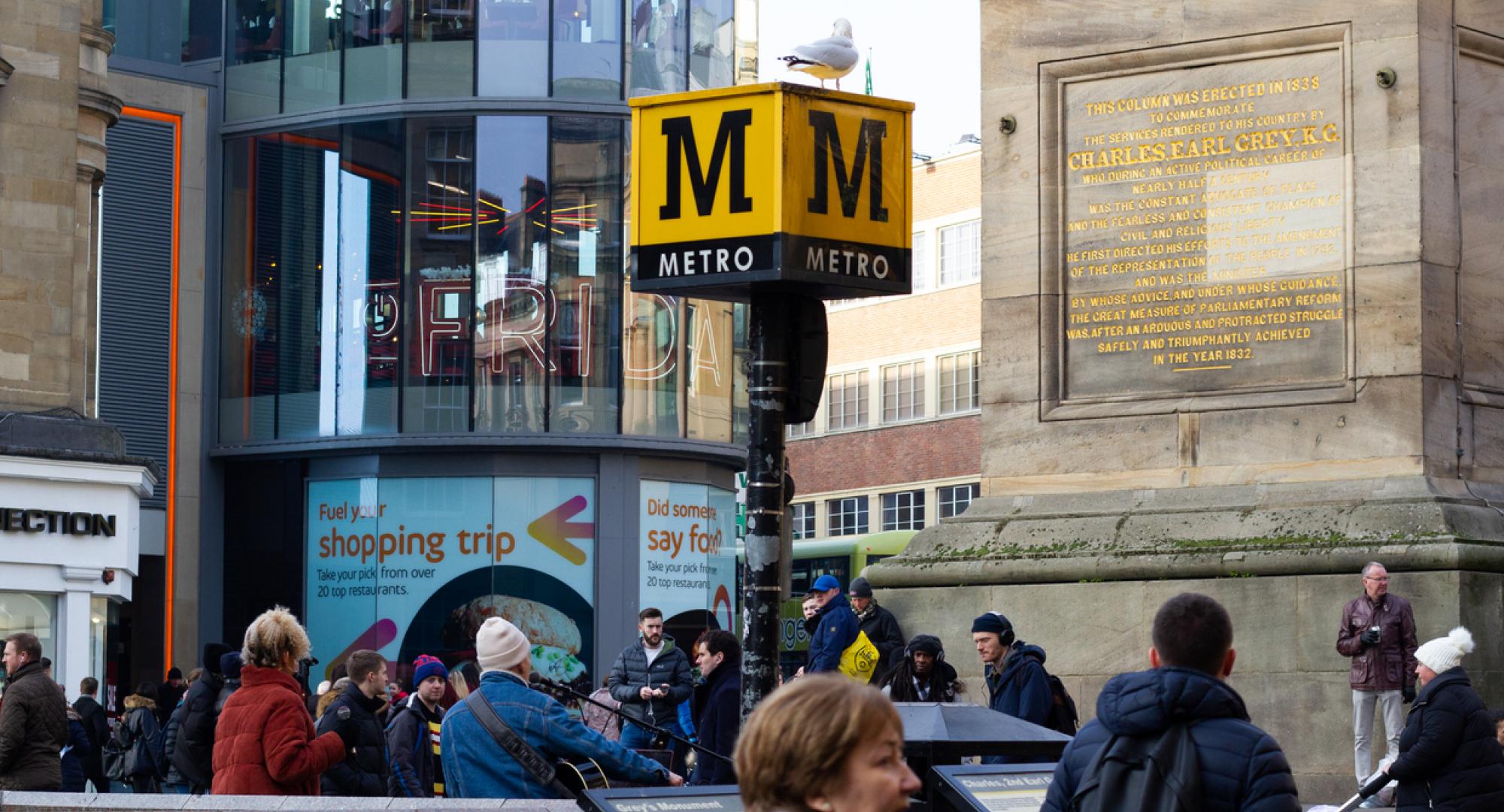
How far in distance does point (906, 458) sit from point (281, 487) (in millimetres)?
32206

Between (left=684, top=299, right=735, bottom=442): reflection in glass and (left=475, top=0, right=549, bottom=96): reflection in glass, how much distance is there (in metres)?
4.14

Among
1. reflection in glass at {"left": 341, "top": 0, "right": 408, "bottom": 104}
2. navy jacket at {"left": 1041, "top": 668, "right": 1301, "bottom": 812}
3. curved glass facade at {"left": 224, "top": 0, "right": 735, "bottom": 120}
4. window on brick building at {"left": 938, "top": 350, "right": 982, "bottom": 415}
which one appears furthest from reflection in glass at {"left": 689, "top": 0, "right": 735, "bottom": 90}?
navy jacket at {"left": 1041, "top": 668, "right": 1301, "bottom": 812}

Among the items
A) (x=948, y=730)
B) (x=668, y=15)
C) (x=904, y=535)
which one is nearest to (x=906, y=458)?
(x=904, y=535)

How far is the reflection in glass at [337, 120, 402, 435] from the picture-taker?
116 feet

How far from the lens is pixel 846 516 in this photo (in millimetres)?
69250

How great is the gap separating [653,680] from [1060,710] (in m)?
3.59

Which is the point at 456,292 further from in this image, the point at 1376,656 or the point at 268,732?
the point at 268,732

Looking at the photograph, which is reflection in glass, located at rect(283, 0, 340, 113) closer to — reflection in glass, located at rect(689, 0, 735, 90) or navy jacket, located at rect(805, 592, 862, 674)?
reflection in glass, located at rect(689, 0, 735, 90)

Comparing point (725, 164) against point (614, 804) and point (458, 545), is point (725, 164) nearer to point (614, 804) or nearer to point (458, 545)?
point (614, 804)

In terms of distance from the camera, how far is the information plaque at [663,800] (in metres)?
6.30

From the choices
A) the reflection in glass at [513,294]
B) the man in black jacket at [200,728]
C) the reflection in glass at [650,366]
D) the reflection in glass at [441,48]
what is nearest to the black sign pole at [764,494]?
the man in black jacket at [200,728]

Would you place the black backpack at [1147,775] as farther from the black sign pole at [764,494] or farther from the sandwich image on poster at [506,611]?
the sandwich image on poster at [506,611]

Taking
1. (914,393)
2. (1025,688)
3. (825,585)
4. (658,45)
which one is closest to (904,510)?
(914,393)

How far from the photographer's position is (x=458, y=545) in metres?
35.3
